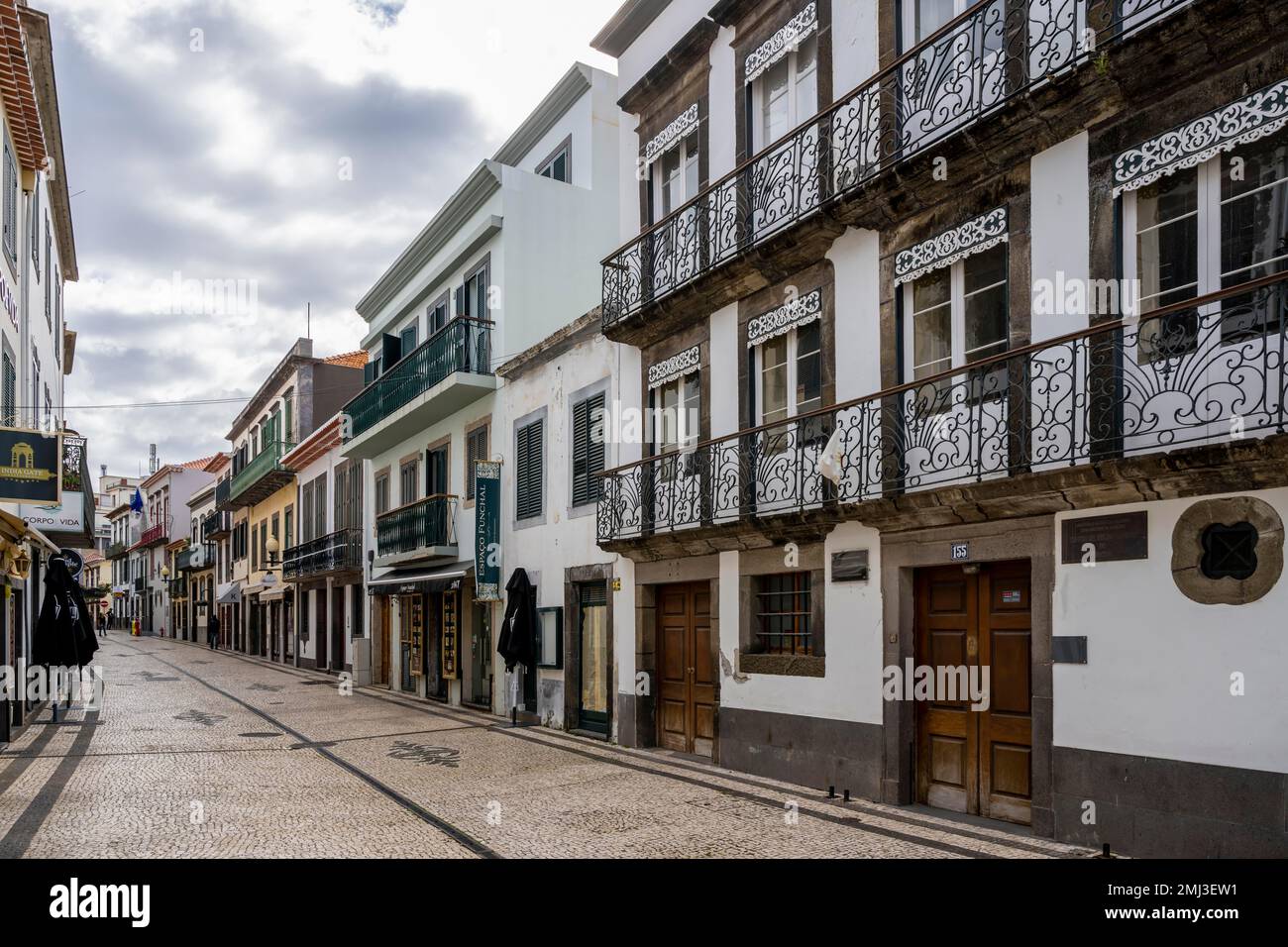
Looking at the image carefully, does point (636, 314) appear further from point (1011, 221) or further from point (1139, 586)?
point (1139, 586)

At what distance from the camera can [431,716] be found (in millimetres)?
17797

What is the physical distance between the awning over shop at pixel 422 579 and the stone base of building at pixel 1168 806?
1229 centimetres

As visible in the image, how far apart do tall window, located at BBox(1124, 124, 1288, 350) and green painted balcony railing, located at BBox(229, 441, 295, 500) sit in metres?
29.6

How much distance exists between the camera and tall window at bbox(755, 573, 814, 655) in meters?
11.1

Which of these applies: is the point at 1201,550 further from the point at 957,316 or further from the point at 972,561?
the point at 957,316

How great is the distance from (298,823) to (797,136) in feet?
26.8

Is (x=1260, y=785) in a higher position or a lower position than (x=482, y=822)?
higher

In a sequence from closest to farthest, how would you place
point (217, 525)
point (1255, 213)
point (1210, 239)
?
point (1255, 213) < point (1210, 239) < point (217, 525)

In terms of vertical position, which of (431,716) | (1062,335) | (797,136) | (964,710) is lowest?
(431,716)

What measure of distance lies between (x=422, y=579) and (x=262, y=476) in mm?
17875

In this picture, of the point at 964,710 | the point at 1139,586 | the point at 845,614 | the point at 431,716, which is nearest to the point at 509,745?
the point at 431,716

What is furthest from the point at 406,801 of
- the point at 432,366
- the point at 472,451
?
the point at 432,366

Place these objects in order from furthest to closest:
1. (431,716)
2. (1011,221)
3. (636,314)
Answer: (431,716)
(636,314)
(1011,221)

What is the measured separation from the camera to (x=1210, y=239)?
23.7 ft
